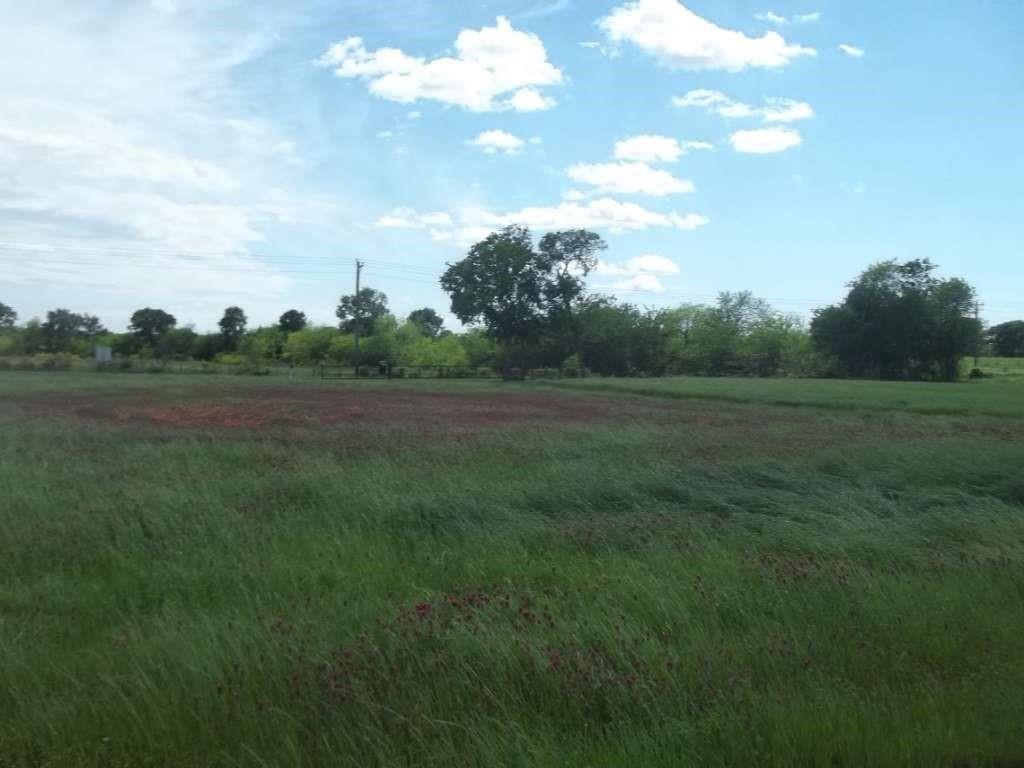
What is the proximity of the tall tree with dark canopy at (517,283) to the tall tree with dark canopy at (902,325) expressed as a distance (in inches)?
1198

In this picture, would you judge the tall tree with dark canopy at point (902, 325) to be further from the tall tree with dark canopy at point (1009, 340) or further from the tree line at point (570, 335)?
the tall tree with dark canopy at point (1009, 340)

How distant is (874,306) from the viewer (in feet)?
290

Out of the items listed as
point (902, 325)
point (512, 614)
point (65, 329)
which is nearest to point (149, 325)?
point (65, 329)

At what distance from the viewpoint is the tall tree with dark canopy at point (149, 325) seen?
11450 centimetres

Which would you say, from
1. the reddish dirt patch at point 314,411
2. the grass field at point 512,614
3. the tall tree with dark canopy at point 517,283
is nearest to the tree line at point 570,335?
the tall tree with dark canopy at point 517,283

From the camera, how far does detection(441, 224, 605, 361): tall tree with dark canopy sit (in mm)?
75875

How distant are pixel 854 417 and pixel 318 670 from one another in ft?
96.0

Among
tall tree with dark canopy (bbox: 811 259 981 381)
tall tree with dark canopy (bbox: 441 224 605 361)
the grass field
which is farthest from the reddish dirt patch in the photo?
tall tree with dark canopy (bbox: 811 259 981 381)

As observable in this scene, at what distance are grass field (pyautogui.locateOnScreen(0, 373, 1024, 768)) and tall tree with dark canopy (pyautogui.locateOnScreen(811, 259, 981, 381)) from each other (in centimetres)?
7901

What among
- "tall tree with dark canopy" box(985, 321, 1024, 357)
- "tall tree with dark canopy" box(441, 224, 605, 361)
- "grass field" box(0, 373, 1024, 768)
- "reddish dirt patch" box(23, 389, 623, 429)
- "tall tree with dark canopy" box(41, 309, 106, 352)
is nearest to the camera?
"grass field" box(0, 373, 1024, 768)

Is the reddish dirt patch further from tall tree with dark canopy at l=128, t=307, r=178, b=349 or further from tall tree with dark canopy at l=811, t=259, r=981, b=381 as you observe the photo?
tall tree with dark canopy at l=128, t=307, r=178, b=349

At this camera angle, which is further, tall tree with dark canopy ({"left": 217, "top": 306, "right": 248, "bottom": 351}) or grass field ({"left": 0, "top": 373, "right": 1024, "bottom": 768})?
tall tree with dark canopy ({"left": 217, "top": 306, "right": 248, "bottom": 351})

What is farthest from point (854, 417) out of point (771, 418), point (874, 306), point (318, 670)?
point (874, 306)

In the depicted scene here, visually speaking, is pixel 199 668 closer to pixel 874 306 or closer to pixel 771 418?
pixel 771 418
